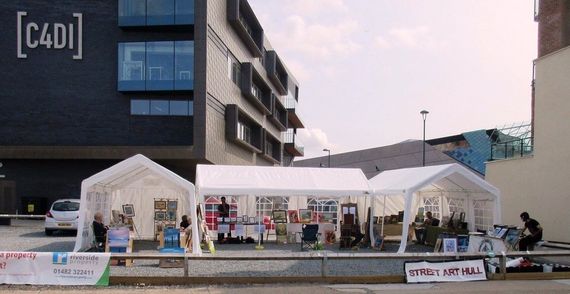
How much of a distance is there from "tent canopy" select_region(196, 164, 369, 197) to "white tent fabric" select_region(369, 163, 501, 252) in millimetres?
1070

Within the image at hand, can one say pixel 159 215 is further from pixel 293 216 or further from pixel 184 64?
pixel 184 64

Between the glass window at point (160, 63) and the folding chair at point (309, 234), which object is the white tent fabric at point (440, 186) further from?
the glass window at point (160, 63)

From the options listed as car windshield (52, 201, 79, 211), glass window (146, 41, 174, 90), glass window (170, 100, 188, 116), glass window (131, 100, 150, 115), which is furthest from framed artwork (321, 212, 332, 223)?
glass window (131, 100, 150, 115)

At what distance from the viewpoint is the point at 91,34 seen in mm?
35125

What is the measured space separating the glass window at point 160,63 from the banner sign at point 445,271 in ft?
81.1

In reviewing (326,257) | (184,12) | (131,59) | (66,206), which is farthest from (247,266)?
(131,59)

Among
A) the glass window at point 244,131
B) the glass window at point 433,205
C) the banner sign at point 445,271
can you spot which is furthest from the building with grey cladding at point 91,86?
the banner sign at point 445,271

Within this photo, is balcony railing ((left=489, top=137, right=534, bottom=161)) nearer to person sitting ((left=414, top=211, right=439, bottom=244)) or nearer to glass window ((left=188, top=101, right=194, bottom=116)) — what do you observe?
person sitting ((left=414, top=211, right=439, bottom=244))

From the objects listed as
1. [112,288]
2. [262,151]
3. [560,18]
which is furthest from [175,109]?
[112,288]

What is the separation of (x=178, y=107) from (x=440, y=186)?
18607mm

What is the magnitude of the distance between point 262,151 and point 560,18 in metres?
29.2

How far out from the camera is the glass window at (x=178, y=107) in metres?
35.2

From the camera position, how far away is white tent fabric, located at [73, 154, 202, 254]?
52.4ft

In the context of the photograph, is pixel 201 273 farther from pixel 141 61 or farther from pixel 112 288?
pixel 141 61
